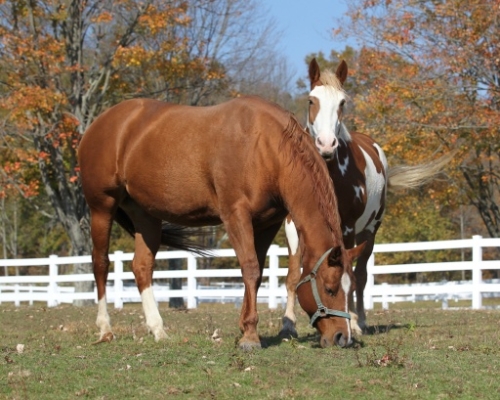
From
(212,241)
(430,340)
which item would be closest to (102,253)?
(430,340)

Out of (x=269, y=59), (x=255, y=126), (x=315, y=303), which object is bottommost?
(x=315, y=303)

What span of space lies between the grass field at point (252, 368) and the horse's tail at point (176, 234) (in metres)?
1.16

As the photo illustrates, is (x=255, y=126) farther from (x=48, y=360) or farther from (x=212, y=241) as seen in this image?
(x=212, y=241)

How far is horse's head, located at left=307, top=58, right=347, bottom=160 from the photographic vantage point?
306 inches

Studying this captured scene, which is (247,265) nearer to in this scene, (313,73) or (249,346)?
(249,346)

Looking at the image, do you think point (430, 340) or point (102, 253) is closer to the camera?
point (430, 340)

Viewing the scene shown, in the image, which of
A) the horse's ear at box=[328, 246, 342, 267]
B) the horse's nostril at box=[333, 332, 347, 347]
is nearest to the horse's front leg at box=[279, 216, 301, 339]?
the horse's nostril at box=[333, 332, 347, 347]

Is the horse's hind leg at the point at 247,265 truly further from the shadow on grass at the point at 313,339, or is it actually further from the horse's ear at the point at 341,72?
the horse's ear at the point at 341,72

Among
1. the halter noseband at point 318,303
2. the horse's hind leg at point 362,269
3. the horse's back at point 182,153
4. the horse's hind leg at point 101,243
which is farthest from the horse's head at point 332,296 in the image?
the horse's hind leg at point 101,243

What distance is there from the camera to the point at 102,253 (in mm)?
8945

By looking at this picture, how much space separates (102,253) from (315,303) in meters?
2.96

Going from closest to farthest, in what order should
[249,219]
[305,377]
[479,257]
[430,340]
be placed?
1. [305,377]
2. [249,219]
3. [430,340]
4. [479,257]

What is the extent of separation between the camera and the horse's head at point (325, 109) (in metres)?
7.77

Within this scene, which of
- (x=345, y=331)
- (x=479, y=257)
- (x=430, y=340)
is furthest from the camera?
(x=479, y=257)
